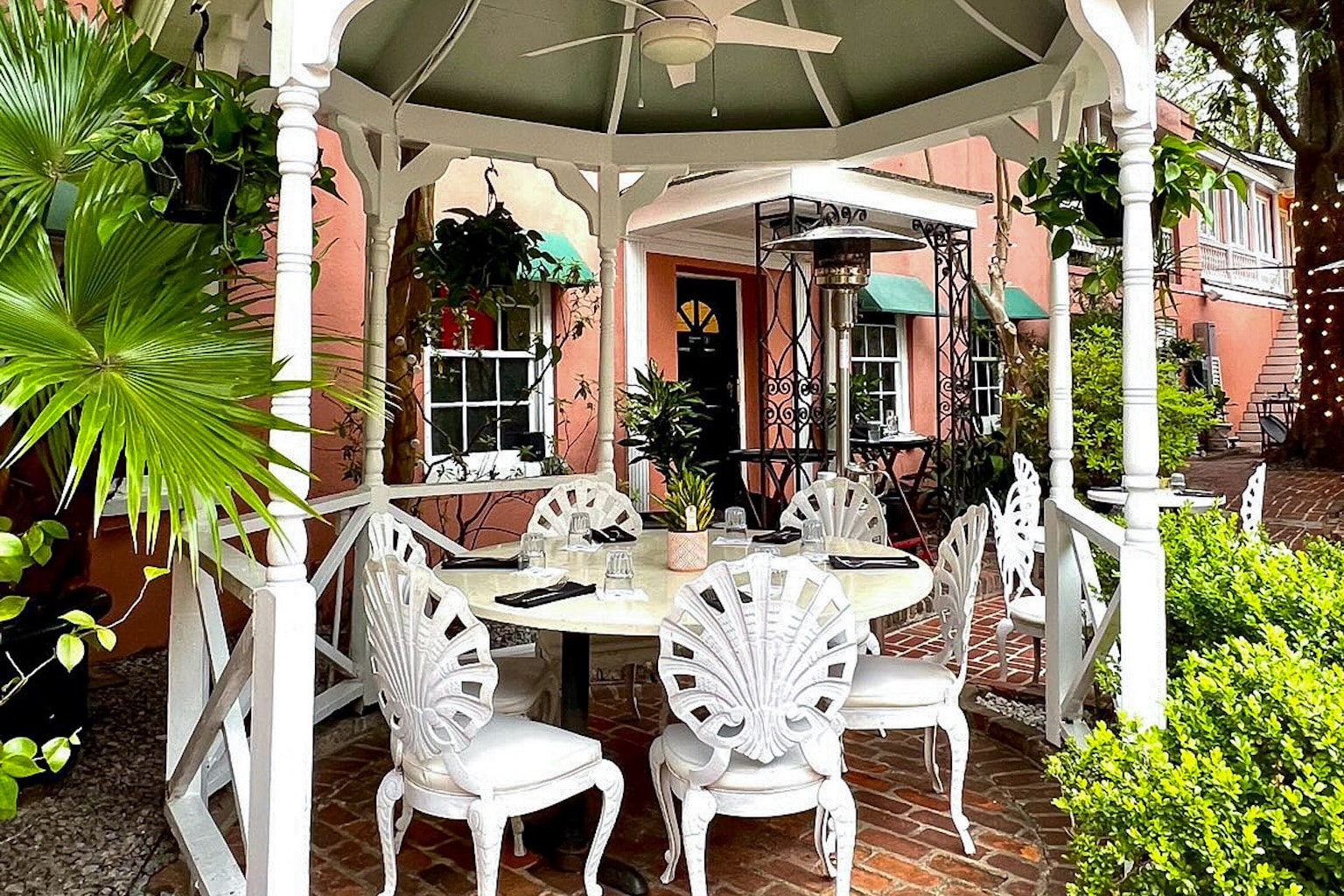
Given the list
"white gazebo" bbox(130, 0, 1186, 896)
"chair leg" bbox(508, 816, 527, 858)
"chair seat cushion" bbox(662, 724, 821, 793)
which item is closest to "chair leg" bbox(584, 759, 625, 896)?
"chair seat cushion" bbox(662, 724, 821, 793)

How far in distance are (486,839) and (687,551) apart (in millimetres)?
1372

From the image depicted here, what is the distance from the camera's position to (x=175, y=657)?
287 cm

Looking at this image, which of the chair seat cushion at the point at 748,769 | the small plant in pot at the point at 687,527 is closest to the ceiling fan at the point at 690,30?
the small plant in pot at the point at 687,527

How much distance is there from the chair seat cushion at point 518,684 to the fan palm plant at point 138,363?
127 centimetres

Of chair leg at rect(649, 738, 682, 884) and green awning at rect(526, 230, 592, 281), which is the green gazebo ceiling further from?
chair leg at rect(649, 738, 682, 884)

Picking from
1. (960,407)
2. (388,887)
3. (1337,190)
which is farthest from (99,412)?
(1337,190)

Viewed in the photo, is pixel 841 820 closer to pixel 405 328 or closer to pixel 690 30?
pixel 690 30

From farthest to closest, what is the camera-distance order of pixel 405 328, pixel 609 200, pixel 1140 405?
pixel 405 328
pixel 609 200
pixel 1140 405

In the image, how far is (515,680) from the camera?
3393mm

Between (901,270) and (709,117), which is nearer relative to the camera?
(709,117)

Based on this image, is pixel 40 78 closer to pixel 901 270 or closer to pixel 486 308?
pixel 486 308

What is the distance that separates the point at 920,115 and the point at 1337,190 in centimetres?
818

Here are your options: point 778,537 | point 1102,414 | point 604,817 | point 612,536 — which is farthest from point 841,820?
point 1102,414

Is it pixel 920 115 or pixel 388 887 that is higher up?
pixel 920 115
